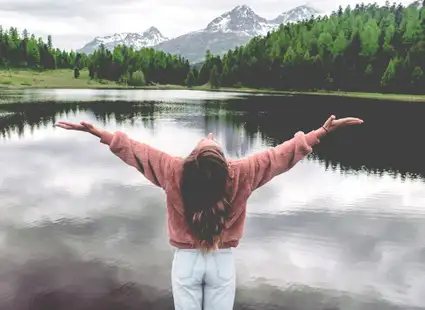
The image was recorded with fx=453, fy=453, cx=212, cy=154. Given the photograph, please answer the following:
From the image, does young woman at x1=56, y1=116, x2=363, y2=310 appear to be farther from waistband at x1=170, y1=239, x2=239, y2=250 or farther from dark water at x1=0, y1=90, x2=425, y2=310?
dark water at x1=0, y1=90, x2=425, y2=310

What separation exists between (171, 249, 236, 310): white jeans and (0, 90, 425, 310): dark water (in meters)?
6.78

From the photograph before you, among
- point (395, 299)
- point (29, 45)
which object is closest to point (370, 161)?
point (395, 299)

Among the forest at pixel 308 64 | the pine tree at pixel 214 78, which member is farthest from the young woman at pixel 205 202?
the pine tree at pixel 214 78

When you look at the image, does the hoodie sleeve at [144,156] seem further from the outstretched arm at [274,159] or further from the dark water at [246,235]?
the dark water at [246,235]

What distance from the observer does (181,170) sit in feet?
14.2

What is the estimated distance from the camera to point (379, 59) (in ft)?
450

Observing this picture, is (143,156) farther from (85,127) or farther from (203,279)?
(203,279)

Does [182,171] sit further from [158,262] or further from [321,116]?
[321,116]

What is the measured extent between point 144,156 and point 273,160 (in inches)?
50.7

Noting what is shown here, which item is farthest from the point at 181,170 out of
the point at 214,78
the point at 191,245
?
the point at 214,78

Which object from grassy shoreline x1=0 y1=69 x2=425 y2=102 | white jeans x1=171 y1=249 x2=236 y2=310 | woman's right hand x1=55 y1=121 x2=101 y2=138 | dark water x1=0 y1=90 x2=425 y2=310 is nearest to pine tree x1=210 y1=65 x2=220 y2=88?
grassy shoreline x1=0 y1=69 x2=425 y2=102

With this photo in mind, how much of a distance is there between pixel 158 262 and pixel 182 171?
31.4 ft

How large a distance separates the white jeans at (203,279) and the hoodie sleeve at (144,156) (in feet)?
2.60

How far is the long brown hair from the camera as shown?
4016 mm
